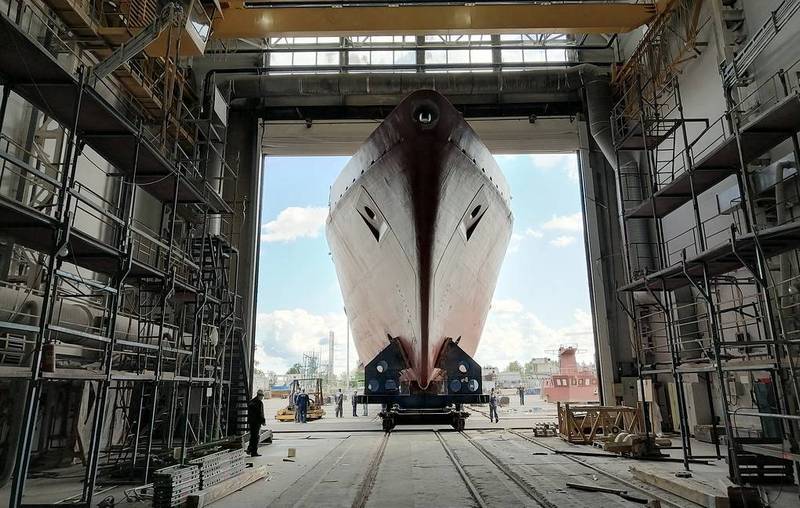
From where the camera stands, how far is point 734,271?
31.6 ft

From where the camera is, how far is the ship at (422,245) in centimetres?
1002

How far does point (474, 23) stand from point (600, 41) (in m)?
6.91

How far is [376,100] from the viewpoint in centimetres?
1720

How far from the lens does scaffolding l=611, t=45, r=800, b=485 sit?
5.59 metres

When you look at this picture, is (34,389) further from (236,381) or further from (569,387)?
(569,387)

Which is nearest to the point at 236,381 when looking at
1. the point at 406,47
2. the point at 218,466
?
the point at 218,466

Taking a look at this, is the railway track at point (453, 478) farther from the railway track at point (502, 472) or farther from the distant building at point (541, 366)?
the distant building at point (541, 366)

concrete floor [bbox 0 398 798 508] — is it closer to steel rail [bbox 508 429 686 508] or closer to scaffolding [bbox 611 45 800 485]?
steel rail [bbox 508 429 686 508]

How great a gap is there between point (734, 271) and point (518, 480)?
6.71 m

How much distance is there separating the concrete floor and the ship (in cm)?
175

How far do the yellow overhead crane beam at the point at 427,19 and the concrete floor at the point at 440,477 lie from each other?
34.6 ft

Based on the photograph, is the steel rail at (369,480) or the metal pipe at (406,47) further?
the metal pipe at (406,47)

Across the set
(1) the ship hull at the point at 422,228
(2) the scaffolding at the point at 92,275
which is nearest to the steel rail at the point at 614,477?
(1) the ship hull at the point at 422,228

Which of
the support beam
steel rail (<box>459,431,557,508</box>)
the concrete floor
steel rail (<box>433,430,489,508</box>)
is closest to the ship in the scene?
the concrete floor
